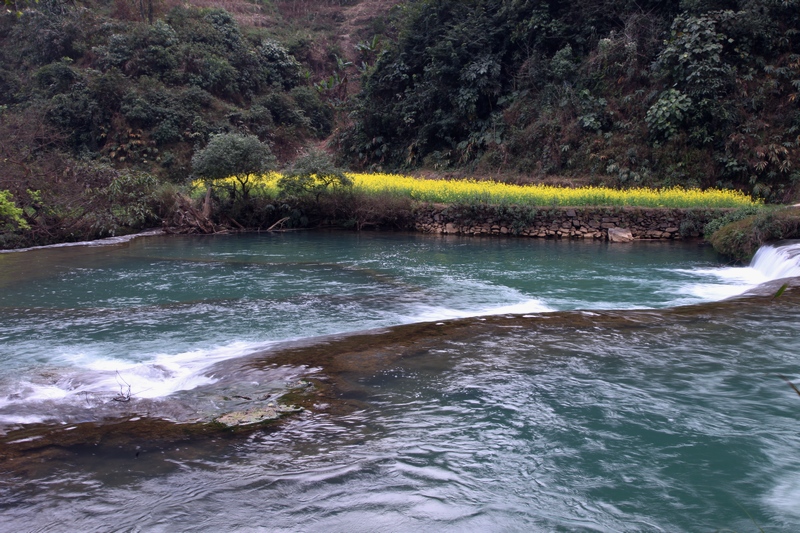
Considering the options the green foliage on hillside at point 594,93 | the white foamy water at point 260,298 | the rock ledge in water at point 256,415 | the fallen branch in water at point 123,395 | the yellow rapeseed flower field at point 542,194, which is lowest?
the white foamy water at point 260,298

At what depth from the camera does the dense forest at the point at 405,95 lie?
1834 cm

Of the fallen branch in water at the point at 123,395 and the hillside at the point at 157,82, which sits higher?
the hillside at the point at 157,82

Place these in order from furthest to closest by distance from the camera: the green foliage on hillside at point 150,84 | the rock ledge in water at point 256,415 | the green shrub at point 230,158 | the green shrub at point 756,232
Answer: the green foliage on hillside at point 150,84
the green shrub at point 230,158
the green shrub at point 756,232
the rock ledge in water at point 256,415

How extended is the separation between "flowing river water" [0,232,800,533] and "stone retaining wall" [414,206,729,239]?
21.5 feet

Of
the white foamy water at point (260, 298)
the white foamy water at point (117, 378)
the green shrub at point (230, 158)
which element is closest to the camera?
the white foamy water at point (117, 378)

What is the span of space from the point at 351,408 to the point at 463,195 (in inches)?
560

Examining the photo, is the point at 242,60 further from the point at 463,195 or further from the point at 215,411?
the point at 215,411

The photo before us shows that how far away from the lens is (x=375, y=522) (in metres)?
3.37

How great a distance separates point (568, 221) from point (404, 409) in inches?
528

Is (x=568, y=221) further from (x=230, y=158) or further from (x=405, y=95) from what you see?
(x=405, y=95)

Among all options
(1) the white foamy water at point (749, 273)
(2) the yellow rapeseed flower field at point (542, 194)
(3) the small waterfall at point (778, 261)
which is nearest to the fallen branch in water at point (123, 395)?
(1) the white foamy water at point (749, 273)

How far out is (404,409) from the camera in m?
4.82

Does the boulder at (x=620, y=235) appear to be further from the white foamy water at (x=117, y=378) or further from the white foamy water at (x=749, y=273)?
the white foamy water at (x=117, y=378)

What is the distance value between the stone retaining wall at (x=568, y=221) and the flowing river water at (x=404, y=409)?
258 inches
